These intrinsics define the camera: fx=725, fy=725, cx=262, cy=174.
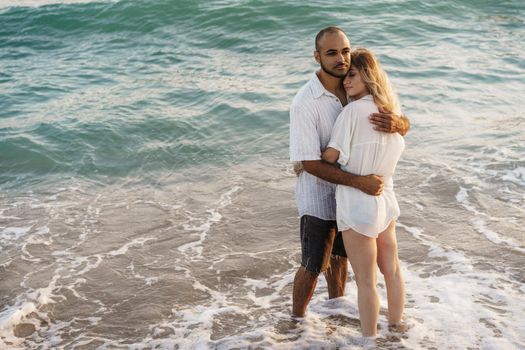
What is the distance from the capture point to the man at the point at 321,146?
4.63m

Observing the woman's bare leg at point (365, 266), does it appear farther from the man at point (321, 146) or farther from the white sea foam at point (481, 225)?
the white sea foam at point (481, 225)

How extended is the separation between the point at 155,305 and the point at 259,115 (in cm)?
560

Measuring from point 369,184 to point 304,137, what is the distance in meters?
0.52

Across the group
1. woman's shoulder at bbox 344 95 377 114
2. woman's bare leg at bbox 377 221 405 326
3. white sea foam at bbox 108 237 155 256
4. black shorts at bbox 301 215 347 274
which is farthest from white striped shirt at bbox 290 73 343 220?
white sea foam at bbox 108 237 155 256

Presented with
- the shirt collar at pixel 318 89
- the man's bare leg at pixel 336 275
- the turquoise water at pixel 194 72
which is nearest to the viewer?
the shirt collar at pixel 318 89

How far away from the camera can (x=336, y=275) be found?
18.2ft

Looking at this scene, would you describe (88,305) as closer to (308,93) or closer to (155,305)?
(155,305)

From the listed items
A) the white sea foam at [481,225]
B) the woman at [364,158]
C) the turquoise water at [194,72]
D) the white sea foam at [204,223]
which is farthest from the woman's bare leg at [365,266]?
the turquoise water at [194,72]

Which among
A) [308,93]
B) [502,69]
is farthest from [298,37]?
[308,93]

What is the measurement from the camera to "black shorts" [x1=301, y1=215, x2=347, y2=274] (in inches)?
195

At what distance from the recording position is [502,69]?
13.1 m

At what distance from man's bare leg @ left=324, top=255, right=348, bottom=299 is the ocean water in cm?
11

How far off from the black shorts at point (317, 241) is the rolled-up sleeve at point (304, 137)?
1.60 ft

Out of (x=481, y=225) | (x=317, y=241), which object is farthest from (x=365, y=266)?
(x=481, y=225)
